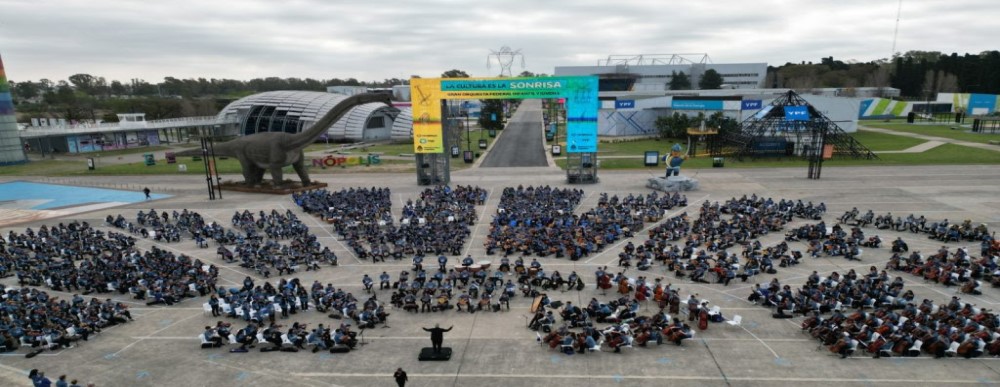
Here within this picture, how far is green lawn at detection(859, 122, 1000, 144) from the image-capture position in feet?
279

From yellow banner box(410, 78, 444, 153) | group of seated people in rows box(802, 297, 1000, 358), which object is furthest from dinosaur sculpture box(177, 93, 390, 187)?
group of seated people in rows box(802, 297, 1000, 358)

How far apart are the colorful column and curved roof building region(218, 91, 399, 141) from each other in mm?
35499

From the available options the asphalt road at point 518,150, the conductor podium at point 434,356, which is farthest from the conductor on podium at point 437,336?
the asphalt road at point 518,150

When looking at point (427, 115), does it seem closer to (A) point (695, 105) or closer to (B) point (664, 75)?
(A) point (695, 105)

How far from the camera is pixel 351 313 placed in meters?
21.5

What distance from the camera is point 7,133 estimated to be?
80062 mm

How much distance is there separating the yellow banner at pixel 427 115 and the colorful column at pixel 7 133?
6972cm

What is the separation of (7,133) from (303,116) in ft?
143

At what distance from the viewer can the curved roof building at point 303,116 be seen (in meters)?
104

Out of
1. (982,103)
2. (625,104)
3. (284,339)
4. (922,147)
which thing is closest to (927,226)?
(284,339)

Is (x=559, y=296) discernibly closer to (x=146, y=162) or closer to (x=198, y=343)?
(x=198, y=343)

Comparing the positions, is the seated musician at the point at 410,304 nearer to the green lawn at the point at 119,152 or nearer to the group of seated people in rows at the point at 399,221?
the group of seated people in rows at the point at 399,221

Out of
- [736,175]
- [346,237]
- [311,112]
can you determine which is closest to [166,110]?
[311,112]

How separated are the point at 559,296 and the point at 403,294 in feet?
22.7
